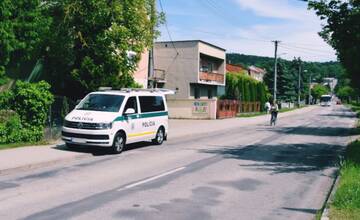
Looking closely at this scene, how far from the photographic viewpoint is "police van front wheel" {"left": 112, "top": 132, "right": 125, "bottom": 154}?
15445mm

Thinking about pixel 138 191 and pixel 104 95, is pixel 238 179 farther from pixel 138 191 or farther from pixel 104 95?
pixel 104 95

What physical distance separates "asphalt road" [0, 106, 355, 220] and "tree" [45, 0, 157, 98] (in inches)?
235

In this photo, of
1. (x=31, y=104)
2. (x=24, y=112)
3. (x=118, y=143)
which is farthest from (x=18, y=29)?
(x=118, y=143)

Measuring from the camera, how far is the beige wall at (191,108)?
1608 inches

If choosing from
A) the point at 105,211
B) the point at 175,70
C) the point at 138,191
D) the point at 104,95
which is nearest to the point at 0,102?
the point at 104,95

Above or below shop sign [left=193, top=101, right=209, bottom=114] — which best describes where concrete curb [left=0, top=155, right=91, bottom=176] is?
below

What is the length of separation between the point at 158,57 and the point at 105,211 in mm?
41750

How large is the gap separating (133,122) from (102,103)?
123 centimetres

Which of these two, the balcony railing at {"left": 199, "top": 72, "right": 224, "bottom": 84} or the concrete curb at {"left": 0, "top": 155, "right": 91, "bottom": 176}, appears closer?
the concrete curb at {"left": 0, "top": 155, "right": 91, "bottom": 176}

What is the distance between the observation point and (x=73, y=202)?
8094 mm

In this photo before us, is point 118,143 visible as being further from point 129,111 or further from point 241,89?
point 241,89

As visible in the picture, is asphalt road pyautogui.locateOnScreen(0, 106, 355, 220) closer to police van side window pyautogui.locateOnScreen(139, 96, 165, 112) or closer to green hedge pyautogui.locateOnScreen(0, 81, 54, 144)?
green hedge pyautogui.locateOnScreen(0, 81, 54, 144)

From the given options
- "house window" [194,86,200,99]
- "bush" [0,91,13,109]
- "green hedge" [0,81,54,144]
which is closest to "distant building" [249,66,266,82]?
"house window" [194,86,200,99]

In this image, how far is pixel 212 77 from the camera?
5272 centimetres
